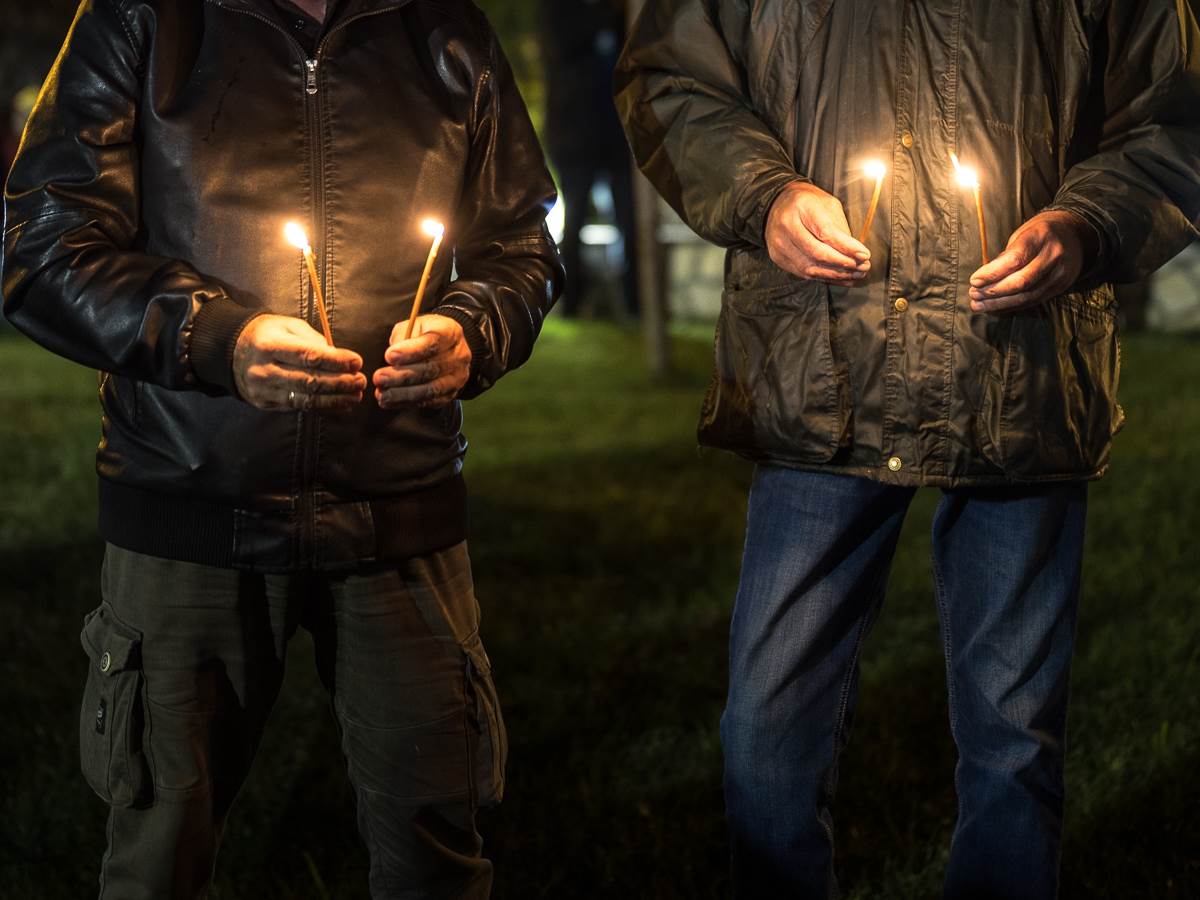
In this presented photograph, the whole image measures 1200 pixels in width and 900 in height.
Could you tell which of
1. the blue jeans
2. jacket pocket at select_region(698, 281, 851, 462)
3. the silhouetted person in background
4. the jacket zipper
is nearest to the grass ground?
the blue jeans

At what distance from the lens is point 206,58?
231cm

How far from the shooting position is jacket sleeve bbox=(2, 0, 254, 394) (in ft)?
7.13

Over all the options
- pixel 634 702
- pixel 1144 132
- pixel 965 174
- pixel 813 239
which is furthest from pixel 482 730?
pixel 634 702

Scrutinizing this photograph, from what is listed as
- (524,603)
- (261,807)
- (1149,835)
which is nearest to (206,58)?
(261,807)

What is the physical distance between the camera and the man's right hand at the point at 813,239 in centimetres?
249

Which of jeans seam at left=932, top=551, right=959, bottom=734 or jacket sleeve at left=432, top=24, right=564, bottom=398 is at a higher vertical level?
jacket sleeve at left=432, top=24, right=564, bottom=398

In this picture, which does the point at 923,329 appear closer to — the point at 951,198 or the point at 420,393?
the point at 951,198

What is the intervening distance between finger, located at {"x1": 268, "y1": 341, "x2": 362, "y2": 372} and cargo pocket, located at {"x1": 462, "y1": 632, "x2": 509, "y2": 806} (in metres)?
0.62

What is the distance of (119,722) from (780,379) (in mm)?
1216

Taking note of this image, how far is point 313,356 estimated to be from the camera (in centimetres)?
210

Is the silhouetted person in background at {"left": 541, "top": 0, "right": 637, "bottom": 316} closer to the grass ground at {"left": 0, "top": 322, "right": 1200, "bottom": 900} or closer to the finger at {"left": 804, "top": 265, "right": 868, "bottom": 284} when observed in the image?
the grass ground at {"left": 0, "top": 322, "right": 1200, "bottom": 900}

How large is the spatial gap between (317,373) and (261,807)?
2008 millimetres

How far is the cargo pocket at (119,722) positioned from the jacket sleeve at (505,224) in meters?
0.67

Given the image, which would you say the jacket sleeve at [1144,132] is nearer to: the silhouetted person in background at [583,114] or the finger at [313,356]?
the finger at [313,356]
